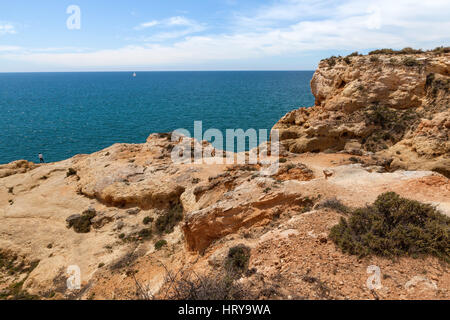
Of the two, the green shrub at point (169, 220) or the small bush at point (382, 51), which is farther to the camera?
the small bush at point (382, 51)

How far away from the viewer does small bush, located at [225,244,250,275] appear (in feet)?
23.8

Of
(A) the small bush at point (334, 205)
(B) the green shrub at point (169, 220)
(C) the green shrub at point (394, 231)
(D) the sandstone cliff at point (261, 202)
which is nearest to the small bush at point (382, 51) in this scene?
(D) the sandstone cliff at point (261, 202)

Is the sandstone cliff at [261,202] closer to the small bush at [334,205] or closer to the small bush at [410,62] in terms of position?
the small bush at [334,205]

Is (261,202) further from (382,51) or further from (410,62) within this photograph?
(382,51)

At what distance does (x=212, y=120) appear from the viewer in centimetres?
5641

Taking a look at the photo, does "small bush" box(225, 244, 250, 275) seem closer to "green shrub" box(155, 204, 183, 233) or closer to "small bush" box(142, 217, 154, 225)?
"green shrub" box(155, 204, 183, 233)

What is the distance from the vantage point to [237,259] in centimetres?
770

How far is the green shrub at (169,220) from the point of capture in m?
16.2

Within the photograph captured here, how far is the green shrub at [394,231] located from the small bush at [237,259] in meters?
2.57

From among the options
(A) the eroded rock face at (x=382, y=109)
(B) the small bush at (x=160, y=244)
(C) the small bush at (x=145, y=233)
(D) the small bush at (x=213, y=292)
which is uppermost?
(A) the eroded rock face at (x=382, y=109)

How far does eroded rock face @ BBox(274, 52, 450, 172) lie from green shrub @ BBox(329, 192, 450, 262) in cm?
1209

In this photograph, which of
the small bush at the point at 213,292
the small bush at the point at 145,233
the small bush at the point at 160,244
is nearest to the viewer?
the small bush at the point at 213,292
